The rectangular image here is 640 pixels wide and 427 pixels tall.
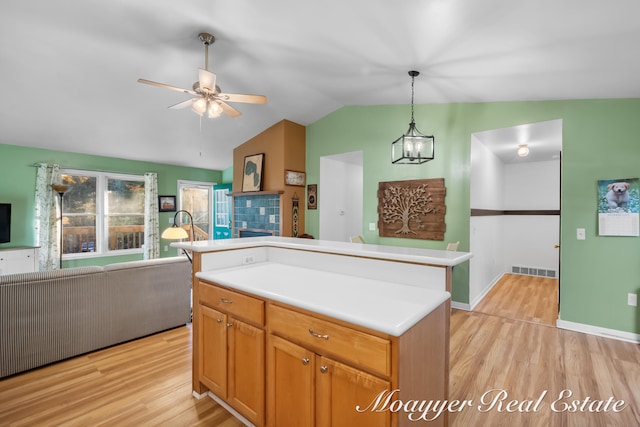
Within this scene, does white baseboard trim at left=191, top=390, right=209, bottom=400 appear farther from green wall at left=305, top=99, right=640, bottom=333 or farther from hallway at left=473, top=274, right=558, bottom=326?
hallway at left=473, top=274, right=558, bottom=326

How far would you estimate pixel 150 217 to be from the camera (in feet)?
19.6

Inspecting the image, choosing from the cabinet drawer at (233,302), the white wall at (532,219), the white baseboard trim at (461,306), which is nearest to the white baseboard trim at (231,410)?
the cabinet drawer at (233,302)

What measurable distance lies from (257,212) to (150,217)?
7.37 feet

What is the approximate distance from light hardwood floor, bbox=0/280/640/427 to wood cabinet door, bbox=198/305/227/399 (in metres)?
0.19

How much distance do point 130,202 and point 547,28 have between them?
266 inches

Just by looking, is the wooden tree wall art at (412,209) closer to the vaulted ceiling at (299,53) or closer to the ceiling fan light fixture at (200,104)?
the vaulted ceiling at (299,53)

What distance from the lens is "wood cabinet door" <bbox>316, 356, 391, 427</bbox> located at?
45.9 inches

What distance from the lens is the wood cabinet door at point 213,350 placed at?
183 cm

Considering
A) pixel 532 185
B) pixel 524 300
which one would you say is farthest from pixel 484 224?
pixel 532 185

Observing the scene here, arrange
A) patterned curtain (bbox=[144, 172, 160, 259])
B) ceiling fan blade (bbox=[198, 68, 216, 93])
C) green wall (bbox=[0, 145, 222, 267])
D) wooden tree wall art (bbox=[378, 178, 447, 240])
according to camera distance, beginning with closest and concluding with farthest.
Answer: ceiling fan blade (bbox=[198, 68, 216, 93])
wooden tree wall art (bbox=[378, 178, 447, 240])
green wall (bbox=[0, 145, 222, 267])
patterned curtain (bbox=[144, 172, 160, 259])

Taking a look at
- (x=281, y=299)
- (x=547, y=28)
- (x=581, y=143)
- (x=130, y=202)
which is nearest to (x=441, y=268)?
(x=281, y=299)

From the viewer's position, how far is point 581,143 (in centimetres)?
314

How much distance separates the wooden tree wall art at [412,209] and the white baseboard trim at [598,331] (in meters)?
1.55

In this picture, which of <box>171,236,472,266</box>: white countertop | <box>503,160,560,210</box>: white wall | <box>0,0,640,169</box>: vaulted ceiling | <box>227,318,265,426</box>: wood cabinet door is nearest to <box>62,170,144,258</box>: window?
<box>0,0,640,169</box>: vaulted ceiling
